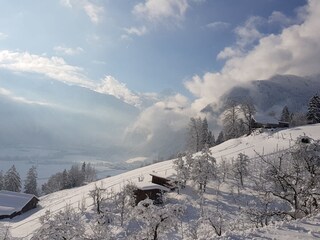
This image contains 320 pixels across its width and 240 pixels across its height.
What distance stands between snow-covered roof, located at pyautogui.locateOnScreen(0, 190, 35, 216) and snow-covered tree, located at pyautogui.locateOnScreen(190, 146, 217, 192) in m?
42.8

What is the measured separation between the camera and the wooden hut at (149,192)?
205 ft

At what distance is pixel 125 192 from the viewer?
191 feet

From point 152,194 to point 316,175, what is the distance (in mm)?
47278

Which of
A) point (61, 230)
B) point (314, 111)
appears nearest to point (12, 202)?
point (61, 230)

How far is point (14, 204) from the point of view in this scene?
8450cm

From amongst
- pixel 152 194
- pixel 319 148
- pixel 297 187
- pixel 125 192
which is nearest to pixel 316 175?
pixel 297 187

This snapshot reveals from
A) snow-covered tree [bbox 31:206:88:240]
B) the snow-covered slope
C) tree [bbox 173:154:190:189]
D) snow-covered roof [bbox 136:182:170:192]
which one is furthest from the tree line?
snow-covered tree [bbox 31:206:88:240]

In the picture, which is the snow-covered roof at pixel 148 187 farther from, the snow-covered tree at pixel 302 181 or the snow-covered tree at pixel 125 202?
the snow-covered tree at pixel 302 181

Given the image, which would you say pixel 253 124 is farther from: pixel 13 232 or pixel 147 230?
pixel 147 230

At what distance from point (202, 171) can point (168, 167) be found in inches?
859

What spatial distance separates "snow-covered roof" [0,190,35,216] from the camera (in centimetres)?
8081

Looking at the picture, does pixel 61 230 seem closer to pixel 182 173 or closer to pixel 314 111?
pixel 182 173

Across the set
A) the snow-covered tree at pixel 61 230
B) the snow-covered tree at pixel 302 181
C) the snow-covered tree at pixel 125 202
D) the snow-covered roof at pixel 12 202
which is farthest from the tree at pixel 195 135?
the snow-covered tree at pixel 302 181

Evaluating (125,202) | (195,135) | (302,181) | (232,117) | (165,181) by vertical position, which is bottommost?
(125,202)
